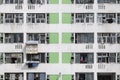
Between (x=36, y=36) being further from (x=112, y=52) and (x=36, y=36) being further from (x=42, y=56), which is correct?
(x=112, y=52)

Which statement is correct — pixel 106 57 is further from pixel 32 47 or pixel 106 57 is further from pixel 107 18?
pixel 32 47

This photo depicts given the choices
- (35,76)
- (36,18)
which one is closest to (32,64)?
(35,76)

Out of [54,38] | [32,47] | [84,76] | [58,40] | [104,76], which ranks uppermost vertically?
[54,38]

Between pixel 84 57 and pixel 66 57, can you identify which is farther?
pixel 84 57

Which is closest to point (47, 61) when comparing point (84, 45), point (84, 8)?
point (84, 45)

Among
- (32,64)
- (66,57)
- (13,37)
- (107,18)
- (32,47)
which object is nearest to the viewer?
(32,47)

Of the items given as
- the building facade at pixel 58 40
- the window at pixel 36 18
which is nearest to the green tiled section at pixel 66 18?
the building facade at pixel 58 40

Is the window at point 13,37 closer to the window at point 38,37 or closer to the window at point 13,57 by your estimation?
the window at point 38,37
